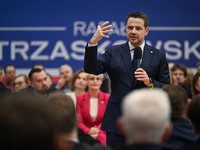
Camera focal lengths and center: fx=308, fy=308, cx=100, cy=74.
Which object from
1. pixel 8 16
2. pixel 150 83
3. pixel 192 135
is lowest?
pixel 192 135

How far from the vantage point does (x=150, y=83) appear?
2.69 m

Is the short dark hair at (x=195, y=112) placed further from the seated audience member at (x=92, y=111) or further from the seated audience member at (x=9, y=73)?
the seated audience member at (x=9, y=73)

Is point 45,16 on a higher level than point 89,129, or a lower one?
higher

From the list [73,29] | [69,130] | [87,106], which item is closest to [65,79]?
[73,29]

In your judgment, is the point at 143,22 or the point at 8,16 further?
the point at 8,16

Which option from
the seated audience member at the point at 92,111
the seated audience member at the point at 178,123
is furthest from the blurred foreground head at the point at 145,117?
the seated audience member at the point at 92,111

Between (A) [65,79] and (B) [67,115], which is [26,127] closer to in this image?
(B) [67,115]

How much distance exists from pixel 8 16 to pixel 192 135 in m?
6.93

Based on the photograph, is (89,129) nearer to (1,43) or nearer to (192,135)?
(192,135)

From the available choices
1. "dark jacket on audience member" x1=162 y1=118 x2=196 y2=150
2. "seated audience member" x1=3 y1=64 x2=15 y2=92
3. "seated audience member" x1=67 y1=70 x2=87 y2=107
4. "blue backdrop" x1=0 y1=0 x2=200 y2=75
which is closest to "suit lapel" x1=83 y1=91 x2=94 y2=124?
"seated audience member" x1=67 y1=70 x2=87 y2=107

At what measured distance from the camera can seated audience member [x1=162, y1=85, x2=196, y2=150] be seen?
1837mm

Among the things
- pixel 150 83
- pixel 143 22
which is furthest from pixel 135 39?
pixel 150 83

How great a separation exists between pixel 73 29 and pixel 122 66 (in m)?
5.19

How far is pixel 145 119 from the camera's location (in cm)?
124
